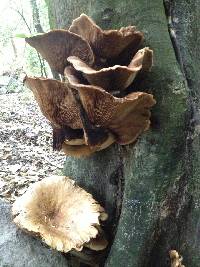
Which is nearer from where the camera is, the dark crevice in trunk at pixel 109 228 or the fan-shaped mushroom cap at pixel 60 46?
the fan-shaped mushroom cap at pixel 60 46

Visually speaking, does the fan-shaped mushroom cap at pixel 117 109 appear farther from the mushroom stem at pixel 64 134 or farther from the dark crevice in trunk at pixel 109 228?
the dark crevice in trunk at pixel 109 228

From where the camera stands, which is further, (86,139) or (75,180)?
(75,180)

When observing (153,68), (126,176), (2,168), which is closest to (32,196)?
(126,176)

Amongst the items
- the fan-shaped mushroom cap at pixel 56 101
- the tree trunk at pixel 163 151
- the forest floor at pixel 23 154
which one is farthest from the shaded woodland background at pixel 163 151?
the forest floor at pixel 23 154

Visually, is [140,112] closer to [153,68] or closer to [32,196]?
[153,68]

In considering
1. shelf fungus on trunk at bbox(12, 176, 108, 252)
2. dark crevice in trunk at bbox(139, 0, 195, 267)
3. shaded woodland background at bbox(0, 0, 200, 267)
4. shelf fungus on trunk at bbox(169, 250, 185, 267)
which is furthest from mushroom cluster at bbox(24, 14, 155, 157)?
shelf fungus on trunk at bbox(169, 250, 185, 267)

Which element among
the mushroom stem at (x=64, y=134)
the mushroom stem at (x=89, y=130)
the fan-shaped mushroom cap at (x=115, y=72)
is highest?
the fan-shaped mushroom cap at (x=115, y=72)

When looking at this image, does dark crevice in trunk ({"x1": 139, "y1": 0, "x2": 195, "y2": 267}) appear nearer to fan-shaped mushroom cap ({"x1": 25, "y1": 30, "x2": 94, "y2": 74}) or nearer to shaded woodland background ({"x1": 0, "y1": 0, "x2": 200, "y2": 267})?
shaded woodland background ({"x1": 0, "y1": 0, "x2": 200, "y2": 267})
